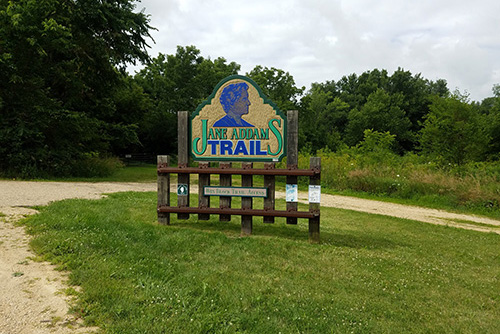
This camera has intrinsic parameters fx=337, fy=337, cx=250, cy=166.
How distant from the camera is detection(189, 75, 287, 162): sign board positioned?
238 inches

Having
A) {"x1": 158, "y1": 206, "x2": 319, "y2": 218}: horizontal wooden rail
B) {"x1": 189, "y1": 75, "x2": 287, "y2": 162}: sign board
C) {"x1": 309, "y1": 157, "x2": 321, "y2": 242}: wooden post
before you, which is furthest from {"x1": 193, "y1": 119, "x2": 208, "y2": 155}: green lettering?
{"x1": 309, "y1": 157, "x2": 321, "y2": 242}: wooden post

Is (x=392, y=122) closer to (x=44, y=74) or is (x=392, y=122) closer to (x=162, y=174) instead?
(x=44, y=74)

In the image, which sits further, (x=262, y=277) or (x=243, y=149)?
(x=243, y=149)

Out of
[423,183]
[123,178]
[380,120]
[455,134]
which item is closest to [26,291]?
[423,183]

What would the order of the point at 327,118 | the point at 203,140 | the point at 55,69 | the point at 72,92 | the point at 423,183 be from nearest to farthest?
1. the point at 203,140
2. the point at 423,183
3. the point at 55,69
4. the point at 72,92
5. the point at 327,118

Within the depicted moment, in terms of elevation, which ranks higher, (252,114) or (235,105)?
(235,105)

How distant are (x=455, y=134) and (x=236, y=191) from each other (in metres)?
17.2

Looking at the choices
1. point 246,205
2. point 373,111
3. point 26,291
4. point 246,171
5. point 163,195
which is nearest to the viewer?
point 26,291

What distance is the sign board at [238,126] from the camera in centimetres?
605

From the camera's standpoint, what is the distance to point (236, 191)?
6.12m

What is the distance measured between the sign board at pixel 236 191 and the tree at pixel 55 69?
13352 mm

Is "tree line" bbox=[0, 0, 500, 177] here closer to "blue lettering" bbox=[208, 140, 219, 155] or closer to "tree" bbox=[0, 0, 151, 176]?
"tree" bbox=[0, 0, 151, 176]

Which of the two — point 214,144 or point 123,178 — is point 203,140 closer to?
point 214,144

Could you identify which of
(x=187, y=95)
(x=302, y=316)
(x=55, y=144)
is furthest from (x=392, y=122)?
(x=302, y=316)
